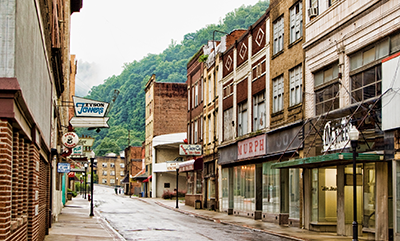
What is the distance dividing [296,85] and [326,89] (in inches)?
140

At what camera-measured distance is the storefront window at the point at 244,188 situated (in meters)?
34.7

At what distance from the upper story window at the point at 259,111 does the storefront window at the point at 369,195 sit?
12319mm

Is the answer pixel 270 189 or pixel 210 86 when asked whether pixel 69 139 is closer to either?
pixel 270 189

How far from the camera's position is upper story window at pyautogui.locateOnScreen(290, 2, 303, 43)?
89.7 feet

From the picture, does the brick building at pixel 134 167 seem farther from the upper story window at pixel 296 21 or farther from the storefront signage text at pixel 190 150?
the upper story window at pixel 296 21

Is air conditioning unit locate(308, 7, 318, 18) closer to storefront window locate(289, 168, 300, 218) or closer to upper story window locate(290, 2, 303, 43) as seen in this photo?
upper story window locate(290, 2, 303, 43)

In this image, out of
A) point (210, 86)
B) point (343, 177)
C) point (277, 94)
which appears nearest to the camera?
point (343, 177)

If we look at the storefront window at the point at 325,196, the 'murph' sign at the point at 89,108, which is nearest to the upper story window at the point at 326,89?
the storefront window at the point at 325,196

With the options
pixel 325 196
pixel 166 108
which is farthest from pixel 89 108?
pixel 166 108


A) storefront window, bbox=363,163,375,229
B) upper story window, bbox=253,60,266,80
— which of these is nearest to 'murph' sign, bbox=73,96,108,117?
upper story window, bbox=253,60,266,80

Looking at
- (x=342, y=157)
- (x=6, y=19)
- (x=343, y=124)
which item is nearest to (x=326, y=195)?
(x=343, y=124)

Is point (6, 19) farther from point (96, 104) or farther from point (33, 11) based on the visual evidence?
point (96, 104)

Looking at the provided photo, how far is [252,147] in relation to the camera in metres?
33.8

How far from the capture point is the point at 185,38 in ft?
539
